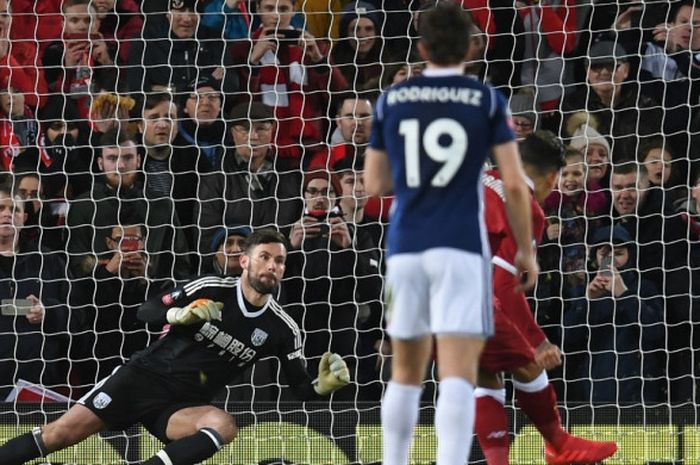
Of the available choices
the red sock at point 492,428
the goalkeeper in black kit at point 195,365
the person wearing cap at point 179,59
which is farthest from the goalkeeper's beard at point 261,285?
the person wearing cap at point 179,59

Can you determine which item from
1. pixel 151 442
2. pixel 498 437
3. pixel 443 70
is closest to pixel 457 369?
pixel 443 70

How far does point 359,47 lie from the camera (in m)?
9.50

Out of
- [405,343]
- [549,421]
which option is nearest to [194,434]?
[549,421]

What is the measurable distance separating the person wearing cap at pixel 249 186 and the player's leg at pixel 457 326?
3.89 meters

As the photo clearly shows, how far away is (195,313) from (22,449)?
110cm

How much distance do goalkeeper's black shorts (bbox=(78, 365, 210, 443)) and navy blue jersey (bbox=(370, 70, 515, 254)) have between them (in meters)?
2.91

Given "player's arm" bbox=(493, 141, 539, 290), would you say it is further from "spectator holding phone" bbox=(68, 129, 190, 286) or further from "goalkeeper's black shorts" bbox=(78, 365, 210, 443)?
"spectator holding phone" bbox=(68, 129, 190, 286)

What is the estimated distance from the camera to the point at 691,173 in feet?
30.3

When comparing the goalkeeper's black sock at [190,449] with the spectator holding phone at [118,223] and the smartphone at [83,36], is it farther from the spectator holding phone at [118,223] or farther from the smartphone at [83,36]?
the smartphone at [83,36]

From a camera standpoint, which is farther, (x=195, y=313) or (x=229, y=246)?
(x=229, y=246)

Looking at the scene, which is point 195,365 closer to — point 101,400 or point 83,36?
point 101,400

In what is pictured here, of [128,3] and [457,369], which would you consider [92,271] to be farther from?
[457,369]

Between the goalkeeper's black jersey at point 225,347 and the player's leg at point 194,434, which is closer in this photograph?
the player's leg at point 194,434

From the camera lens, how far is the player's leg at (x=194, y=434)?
7148 millimetres
